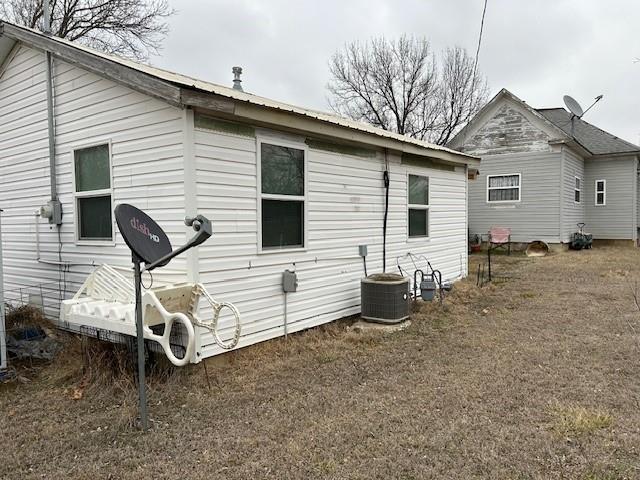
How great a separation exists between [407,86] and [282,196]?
2311 cm

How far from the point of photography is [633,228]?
1672 cm

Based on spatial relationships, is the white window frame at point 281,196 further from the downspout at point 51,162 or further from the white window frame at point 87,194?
the downspout at point 51,162

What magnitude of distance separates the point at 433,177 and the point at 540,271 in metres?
4.61

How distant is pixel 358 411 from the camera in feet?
11.2

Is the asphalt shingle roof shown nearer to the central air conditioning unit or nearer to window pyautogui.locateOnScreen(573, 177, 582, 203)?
window pyautogui.locateOnScreen(573, 177, 582, 203)

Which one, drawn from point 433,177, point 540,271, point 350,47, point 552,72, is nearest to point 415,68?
point 350,47

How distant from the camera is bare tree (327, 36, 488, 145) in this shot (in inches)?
1013

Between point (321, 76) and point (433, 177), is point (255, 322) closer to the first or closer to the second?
point (433, 177)

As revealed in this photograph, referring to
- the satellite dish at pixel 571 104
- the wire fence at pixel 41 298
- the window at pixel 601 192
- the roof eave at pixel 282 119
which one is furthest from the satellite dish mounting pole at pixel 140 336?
the window at pixel 601 192

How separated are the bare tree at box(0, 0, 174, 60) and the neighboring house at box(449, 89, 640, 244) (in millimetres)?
12316

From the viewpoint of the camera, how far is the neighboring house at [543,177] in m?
15.1

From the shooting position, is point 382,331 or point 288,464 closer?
point 288,464

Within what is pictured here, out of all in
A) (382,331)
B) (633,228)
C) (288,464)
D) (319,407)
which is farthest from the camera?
(633,228)

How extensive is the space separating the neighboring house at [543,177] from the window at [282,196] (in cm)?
1253
